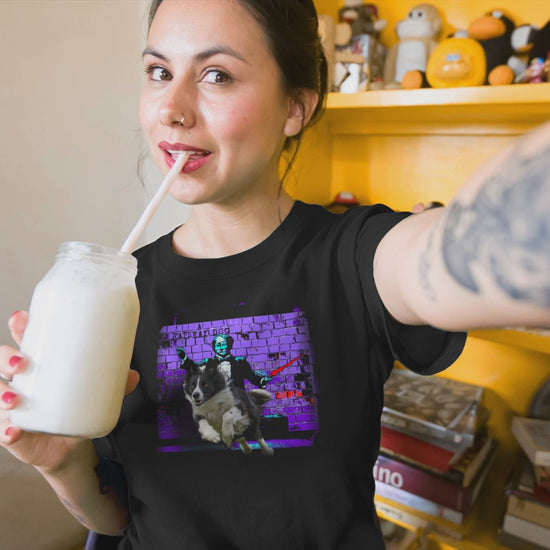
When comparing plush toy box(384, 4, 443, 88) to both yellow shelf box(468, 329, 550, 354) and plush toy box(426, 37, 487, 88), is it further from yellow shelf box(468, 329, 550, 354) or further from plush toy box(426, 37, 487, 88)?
yellow shelf box(468, 329, 550, 354)

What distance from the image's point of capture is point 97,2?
3.90 feet

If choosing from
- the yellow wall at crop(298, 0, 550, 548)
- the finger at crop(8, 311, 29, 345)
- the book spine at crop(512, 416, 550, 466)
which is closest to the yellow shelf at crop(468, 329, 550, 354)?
the yellow wall at crop(298, 0, 550, 548)

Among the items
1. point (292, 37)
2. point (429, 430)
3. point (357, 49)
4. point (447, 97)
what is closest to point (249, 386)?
point (292, 37)

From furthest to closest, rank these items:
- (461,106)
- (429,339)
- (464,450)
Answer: (464,450) < (461,106) < (429,339)

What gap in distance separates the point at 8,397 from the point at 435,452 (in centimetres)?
98

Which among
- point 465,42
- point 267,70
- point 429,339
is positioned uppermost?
point 465,42

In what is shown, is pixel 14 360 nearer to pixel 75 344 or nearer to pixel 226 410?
pixel 75 344

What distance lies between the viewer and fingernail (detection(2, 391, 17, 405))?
1.62ft

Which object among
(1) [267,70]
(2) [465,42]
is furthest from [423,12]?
(1) [267,70]

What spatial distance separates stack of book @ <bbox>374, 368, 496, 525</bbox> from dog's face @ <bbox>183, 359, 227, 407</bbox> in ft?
2.16

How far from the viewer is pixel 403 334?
0.57 metres

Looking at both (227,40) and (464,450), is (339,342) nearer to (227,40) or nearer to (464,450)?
(227,40)

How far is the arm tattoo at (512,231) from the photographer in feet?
0.87

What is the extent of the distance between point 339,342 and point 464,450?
70 cm
